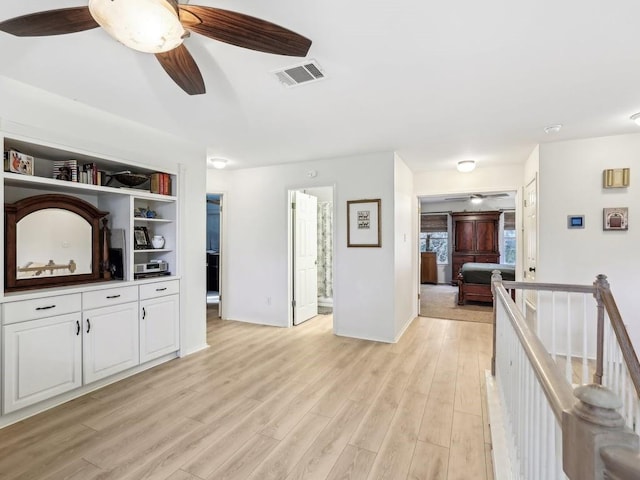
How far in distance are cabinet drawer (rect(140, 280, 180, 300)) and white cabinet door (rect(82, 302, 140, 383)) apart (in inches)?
5.2

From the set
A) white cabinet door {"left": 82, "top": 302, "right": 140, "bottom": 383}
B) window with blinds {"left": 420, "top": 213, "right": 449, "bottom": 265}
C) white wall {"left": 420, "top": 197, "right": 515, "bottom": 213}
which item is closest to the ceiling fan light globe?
white cabinet door {"left": 82, "top": 302, "right": 140, "bottom": 383}

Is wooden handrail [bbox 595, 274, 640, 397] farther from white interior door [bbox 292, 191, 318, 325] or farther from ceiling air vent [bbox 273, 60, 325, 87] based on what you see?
white interior door [bbox 292, 191, 318, 325]

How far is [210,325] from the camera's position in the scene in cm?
476

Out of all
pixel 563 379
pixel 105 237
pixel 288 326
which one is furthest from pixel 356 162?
pixel 563 379

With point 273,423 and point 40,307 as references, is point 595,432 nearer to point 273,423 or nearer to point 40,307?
point 273,423

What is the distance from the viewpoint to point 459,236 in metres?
8.79

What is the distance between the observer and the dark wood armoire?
8.45 metres

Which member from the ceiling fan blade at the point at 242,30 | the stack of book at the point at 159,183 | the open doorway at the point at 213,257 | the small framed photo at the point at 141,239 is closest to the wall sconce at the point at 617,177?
the ceiling fan blade at the point at 242,30

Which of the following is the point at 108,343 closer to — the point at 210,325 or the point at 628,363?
the point at 210,325

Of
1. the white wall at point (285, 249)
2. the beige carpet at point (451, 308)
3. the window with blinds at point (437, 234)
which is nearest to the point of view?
the white wall at point (285, 249)

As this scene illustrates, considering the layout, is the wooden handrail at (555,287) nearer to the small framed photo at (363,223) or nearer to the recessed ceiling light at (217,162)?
the small framed photo at (363,223)

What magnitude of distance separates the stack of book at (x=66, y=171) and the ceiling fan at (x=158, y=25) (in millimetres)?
1408

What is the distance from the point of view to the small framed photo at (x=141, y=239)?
3261 mm

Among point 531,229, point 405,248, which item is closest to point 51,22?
point 405,248
